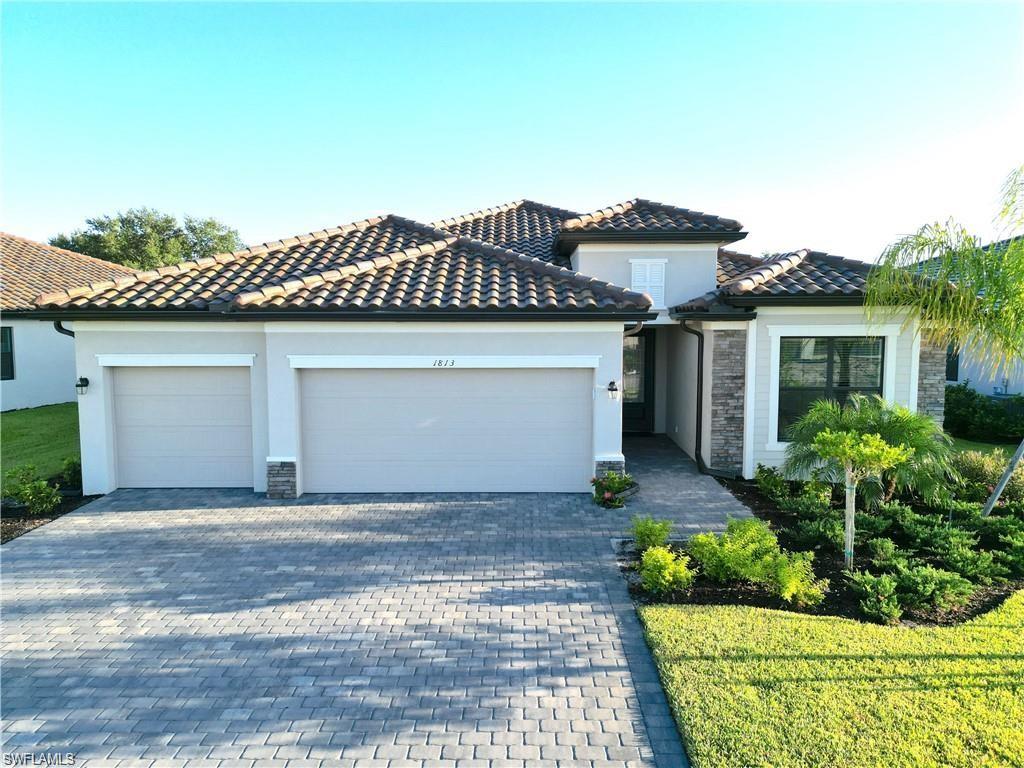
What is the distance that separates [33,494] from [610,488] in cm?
958

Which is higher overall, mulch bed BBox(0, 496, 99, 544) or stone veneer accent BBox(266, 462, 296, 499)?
stone veneer accent BBox(266, 462, 296, 499)

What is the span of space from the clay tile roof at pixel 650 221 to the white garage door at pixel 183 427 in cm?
799

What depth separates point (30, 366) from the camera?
67.0 feet

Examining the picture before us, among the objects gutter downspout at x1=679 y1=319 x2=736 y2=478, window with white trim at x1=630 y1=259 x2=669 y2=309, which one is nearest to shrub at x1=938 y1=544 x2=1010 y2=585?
gutter downspout at x1=679 y1=319 x2=736 y2=478

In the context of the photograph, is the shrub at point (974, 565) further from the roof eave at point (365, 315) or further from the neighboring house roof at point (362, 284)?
the neighboring house roof at point (362, 284)

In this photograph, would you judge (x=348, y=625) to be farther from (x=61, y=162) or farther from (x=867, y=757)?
(x=61, y=162)

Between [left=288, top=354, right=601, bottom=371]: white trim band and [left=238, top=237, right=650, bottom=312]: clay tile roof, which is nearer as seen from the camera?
[left=238, top=237, right=650, bottom=312]: clay tile roof

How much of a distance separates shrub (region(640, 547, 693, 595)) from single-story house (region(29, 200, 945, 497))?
12.2ft

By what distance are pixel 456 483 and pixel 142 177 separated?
82.7 ft

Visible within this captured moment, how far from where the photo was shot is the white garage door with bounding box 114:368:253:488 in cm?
1052

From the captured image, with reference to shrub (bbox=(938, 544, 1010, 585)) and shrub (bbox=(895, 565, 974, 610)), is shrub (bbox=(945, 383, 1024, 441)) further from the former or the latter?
shrub (bbox=(895, 565, 974, 610))

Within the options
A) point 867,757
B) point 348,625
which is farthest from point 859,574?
point 348,625

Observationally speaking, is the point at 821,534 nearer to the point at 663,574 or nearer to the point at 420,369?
the point at 663,574

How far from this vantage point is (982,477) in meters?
10.2
